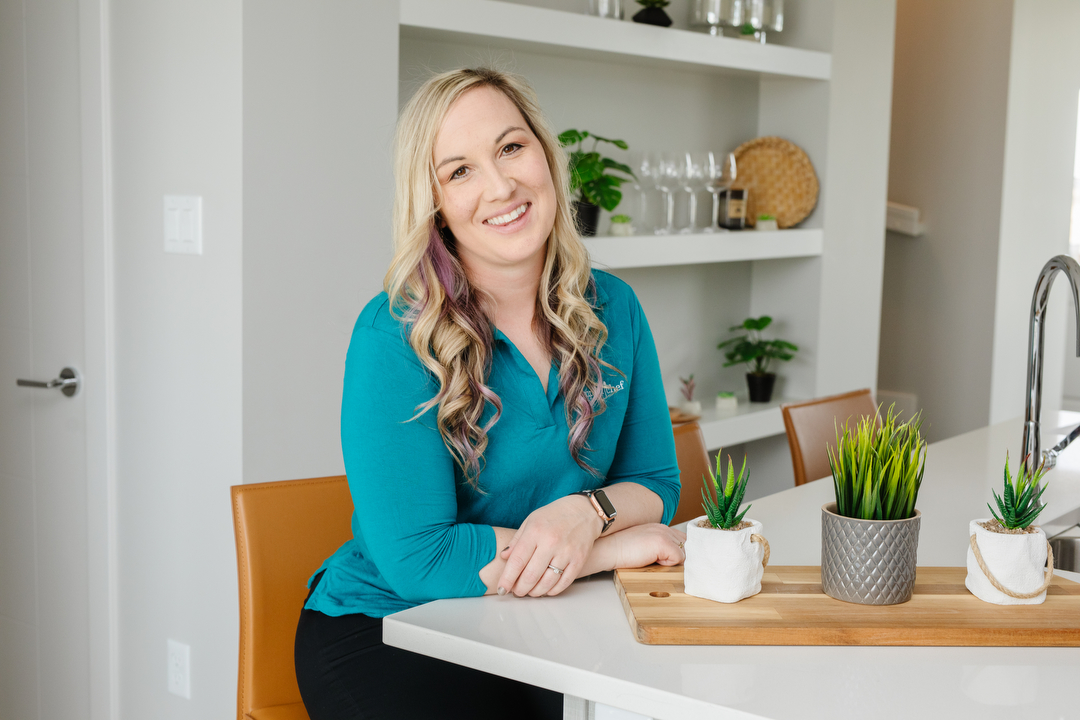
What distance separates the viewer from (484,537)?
1.34 m

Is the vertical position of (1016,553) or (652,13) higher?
(652,13)

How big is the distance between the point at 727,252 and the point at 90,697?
2.34m

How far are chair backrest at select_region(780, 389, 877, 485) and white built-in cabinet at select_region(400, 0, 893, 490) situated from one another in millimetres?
867

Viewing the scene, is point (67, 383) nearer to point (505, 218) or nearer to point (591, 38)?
point (505, 218)

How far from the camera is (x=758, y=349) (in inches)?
155

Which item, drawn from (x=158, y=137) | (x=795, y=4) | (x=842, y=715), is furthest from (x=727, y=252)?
Answer: (x=842, y=715)

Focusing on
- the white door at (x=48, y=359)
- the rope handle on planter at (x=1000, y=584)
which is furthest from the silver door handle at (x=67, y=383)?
the rope handle on planter at (x=1000, y=584)

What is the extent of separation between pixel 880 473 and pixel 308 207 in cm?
149

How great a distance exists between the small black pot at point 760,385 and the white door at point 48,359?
2.37 m

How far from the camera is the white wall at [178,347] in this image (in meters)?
2.18

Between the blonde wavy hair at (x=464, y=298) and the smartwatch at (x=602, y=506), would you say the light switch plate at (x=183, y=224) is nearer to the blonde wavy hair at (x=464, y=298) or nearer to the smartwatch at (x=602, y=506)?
the blonde wavy hair at (x=464, y=298)

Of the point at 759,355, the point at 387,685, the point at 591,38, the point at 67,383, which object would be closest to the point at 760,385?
the point at 759,355

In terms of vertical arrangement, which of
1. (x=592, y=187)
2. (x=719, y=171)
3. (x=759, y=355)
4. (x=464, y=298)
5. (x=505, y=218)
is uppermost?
(x=719, y=171)

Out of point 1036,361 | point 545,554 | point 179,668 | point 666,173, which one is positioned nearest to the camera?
point 545,554
